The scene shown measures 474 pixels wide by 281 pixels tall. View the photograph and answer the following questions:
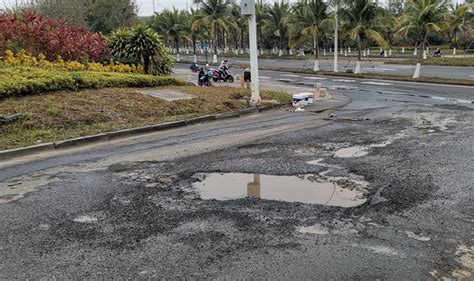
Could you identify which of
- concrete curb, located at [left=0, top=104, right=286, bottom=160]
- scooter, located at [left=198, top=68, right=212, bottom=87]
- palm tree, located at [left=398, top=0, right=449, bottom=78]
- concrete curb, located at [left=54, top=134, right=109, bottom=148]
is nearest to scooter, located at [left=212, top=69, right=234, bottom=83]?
scooter, located at [left=198, top=68, right=212, bottom=87]

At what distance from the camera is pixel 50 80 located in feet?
41.9

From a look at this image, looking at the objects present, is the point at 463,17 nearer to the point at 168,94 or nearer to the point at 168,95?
the point at 168,94

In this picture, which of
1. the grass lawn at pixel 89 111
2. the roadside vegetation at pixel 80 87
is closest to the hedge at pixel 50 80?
the roadside vegetation at pixel 80 87

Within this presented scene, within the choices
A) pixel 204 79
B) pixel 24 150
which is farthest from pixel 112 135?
pixel 204 79

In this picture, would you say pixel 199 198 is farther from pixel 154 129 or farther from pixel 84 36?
pixel 84 36

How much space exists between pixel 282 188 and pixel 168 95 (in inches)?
364

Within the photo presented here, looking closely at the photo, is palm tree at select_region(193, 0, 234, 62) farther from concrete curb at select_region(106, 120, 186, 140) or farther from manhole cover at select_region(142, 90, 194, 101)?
concrete curb at select_region(106, 120, 186, 140)

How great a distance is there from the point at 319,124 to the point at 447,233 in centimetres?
763

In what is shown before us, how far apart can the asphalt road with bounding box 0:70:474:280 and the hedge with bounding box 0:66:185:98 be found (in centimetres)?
365

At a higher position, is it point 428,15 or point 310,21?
point 310,21

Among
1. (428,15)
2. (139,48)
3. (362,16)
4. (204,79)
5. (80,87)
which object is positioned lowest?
(204,79)

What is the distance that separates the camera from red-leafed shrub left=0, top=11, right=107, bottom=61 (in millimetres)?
16656

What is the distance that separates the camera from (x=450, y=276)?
4004mm

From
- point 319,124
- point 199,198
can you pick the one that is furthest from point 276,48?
point 199,198
